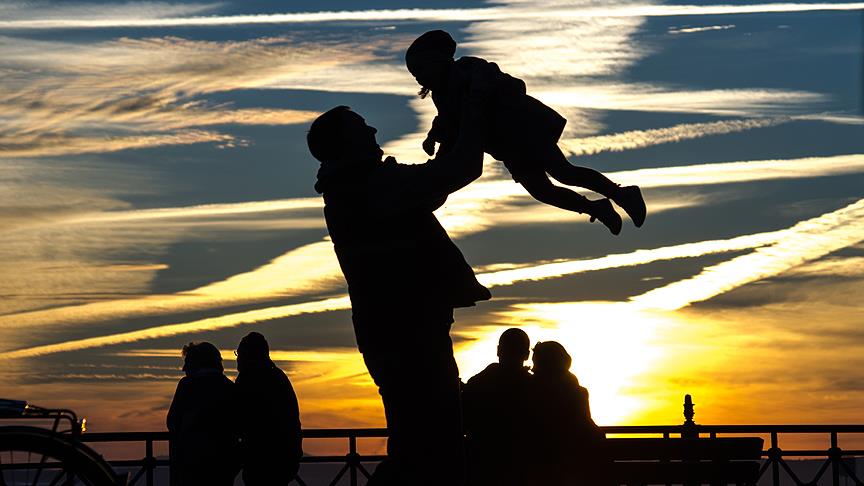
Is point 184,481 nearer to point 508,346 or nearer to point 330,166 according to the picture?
point 508,346

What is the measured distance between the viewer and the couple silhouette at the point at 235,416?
434 inches

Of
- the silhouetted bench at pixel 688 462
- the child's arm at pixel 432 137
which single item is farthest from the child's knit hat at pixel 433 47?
the silhouetted bench at pixel 688 462

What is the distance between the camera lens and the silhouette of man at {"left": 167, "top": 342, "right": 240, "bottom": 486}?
1102cm

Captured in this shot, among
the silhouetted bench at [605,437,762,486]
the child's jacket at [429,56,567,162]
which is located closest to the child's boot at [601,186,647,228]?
the child's jacket at [429,56,567,162]

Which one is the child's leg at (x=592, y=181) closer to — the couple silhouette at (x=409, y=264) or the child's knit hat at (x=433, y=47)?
the couple silhouette at (x=409, y=264)

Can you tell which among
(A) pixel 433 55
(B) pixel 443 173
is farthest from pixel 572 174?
(B) pixel 443 173

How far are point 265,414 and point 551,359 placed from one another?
268 cm

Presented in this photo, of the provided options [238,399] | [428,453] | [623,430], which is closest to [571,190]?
[428,453]

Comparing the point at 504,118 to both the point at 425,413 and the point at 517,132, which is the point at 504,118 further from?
the point at 425,413

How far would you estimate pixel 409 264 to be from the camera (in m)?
7.33

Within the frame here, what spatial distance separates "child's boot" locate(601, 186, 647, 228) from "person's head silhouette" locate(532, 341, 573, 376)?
1.65 metres

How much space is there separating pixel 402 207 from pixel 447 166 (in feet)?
1.14

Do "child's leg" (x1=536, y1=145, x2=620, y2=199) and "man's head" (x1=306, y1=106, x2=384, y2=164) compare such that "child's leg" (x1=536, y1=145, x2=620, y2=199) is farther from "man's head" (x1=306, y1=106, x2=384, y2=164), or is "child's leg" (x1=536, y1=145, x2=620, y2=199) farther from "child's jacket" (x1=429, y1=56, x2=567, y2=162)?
"man's head" (x1=306, y1=106, x2=384, y2=164)

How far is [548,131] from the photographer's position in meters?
7.70
